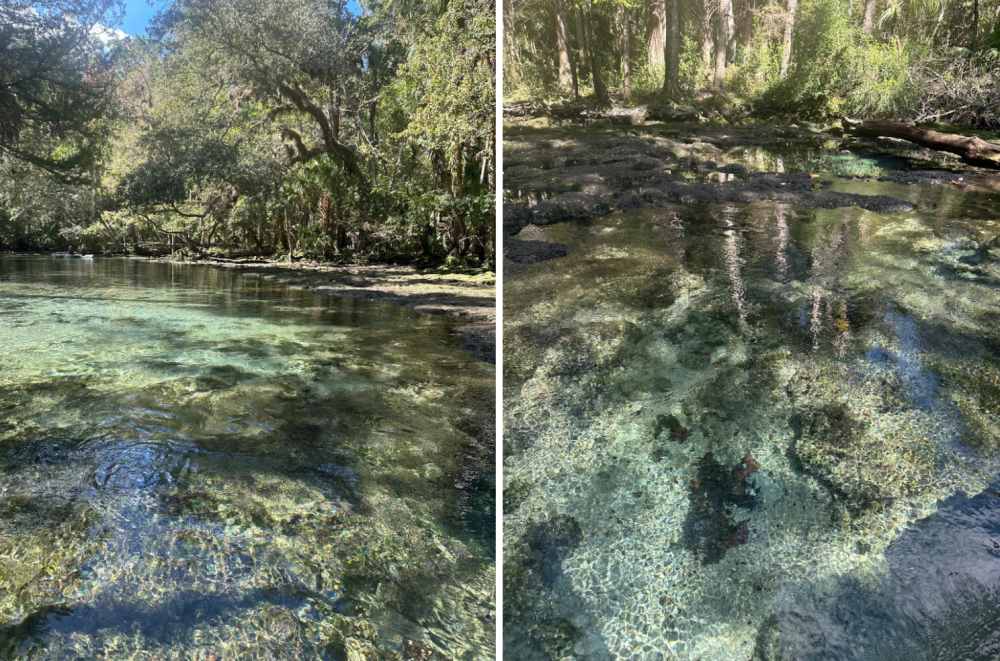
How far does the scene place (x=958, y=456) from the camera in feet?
4.80

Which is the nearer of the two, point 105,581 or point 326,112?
point 105,581

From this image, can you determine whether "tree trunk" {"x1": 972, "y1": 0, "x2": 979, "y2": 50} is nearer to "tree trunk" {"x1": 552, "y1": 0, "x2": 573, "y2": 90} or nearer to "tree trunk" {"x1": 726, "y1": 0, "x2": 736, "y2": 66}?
"tree trunk" {"x1": 726, "y1": 0, "x2": 736, "y2": 66}

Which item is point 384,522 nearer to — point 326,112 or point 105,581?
point 105,581

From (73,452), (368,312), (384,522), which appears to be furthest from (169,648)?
(368,312)

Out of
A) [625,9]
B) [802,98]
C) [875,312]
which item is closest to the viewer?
[875,312]

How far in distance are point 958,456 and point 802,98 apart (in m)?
1.41

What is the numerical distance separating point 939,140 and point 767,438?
142 centimetres

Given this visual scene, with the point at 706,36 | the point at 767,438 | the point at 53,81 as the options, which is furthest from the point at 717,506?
the point at 53,81

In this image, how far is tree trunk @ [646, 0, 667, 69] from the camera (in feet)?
8.21

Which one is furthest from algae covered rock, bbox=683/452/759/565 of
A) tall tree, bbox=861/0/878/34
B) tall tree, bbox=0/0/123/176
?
tall tree, bbox=0/0/123/176

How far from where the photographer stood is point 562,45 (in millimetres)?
2658

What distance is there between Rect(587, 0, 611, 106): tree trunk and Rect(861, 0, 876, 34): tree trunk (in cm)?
97

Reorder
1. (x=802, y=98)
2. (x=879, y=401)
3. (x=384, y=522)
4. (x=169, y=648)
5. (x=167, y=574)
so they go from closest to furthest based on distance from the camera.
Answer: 1. (x=169, y=648)
2. (x=167, y=574)
3. (x=384, y=522)
4. (x=879, y=401)
5. (x=802, y=98)

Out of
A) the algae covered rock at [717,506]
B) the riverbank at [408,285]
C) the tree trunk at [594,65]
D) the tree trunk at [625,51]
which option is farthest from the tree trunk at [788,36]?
the algae covered rock at [717,506]
